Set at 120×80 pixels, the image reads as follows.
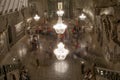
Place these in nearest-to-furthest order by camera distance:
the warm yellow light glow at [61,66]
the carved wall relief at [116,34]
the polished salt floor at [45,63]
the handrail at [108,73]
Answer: the handrail at [108,73]
the carved wall relief at [116,34]
the polished salt floor at [45,63]
the warm yellow light glow at [61,66]

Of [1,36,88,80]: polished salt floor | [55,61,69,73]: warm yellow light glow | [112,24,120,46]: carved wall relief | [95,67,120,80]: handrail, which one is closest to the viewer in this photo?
[95,67,120,80]: handrail

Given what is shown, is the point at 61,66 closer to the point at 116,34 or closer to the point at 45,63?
the point at 45,63

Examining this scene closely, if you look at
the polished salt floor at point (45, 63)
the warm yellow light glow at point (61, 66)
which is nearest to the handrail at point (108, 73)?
the polished salt floor at point (45, 63)

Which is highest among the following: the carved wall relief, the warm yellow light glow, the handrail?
the carved wall relief

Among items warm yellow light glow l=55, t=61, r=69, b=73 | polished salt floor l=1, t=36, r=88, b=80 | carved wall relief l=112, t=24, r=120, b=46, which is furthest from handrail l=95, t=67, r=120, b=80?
warm yellow light glow l=55, t=61, r=69, b=73

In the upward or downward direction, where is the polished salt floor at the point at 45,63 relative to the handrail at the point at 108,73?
downward

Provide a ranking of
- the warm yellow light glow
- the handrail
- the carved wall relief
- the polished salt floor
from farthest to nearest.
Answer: the warm yellow light glow
the polished salt floor
the carved wall relief
the handrail

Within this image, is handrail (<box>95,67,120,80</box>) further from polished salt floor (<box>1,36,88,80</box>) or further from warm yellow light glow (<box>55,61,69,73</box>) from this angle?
warm yellow light glow (<box>55,61,69,73</box>)

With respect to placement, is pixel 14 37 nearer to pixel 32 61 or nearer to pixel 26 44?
pixel 26 44

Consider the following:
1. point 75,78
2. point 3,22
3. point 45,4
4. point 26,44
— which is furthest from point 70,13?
point 75,78

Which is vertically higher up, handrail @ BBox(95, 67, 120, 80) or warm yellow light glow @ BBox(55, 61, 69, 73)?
handrail @ BBox(95, 67, 120, 80)

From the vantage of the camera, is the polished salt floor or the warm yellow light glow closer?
the polished salt floor

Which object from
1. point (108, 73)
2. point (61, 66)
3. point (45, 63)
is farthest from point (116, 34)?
point (45, 63)

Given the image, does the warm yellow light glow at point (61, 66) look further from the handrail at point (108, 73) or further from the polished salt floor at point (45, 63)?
the handrail at point (108, 73)
